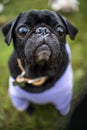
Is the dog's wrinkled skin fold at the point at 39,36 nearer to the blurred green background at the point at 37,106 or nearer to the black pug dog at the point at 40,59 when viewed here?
the black pug dog at the point at 40,59

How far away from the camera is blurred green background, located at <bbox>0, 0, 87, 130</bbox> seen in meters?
1.81

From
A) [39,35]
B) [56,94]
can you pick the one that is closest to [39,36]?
[39,35]

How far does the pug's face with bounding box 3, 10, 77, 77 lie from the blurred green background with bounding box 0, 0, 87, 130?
39 centimetres

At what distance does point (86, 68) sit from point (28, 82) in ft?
1.69

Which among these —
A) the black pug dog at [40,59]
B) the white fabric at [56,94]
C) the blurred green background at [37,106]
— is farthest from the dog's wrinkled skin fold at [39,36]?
the blurred green background at [37,106]

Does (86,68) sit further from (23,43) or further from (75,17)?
(23,43)

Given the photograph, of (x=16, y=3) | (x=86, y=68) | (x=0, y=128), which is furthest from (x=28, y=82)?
(x=16, y=3)

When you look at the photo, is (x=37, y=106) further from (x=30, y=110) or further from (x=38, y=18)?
(x=38, y=18)

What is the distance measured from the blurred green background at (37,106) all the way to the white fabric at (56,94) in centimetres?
6

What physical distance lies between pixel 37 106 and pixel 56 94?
11.3 inches

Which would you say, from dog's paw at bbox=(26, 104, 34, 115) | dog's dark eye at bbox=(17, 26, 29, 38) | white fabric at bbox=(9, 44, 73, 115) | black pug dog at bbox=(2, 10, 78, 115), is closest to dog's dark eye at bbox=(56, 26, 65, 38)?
black pug dog at bbox=(2, 10, 78, 115)

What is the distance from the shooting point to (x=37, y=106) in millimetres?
1899

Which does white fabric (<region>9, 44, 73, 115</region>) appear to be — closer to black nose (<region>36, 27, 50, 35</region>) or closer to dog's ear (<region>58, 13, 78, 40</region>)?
dog's ear (<region>58, 13, 78, 40</region>)

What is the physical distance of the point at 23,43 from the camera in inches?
52.4
